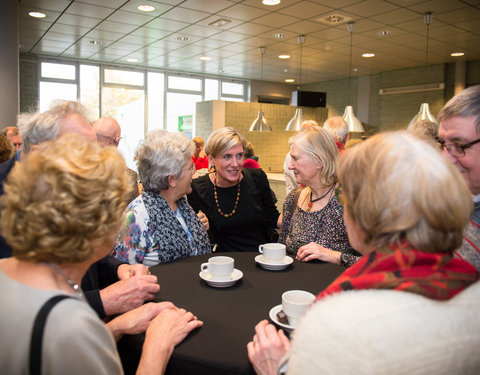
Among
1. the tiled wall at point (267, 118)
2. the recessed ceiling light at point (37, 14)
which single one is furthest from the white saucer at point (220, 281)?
the tiled wall at point (267, 118)

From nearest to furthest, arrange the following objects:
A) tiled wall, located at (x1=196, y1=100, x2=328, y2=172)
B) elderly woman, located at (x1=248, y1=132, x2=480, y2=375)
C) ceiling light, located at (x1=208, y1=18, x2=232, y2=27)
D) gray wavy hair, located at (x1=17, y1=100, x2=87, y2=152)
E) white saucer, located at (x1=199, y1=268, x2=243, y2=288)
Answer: elderly woman, located at (x1=248, y1=132, x2=480, y2=375), white saucer, located at (x1=199, y1=268, x2=243, y2=288), gray wavy hair, located at (x1=17, y1=100, x2=87, y2=152), ceiling light, located at (x1=208, y1=18, x2=232, y2=27), tiled wall, located at (x1=196, y1=100, x2=328, y2=172)

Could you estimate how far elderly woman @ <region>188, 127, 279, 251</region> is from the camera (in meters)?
2.66

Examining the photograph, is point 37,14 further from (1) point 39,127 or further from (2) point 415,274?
(2) point 415,274

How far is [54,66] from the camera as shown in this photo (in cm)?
939

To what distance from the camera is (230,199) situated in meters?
2.72

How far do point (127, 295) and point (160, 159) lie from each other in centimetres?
89

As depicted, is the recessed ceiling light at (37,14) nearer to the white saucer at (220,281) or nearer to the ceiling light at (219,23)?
the ceiling light at (219,23)

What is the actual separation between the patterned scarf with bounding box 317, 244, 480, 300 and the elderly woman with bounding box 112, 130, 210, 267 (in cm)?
134

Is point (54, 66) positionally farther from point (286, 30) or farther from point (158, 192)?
point (158, 192)

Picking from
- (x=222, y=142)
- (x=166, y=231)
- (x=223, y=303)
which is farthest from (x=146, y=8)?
(x=223, y=303)

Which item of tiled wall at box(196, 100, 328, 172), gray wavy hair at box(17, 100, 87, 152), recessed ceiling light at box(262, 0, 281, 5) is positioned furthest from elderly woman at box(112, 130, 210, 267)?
tiled wall at box(196, 100, 328, 172)

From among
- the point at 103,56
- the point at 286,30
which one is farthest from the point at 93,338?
the point at 103,56

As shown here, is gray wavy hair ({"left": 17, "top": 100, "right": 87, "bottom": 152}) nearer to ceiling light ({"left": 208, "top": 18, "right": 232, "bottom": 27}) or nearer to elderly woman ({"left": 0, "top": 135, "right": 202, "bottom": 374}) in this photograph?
elderly woman ({"left": 0, "top": 135, "right": 202, "bottom": 374})

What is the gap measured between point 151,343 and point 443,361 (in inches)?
31.5
